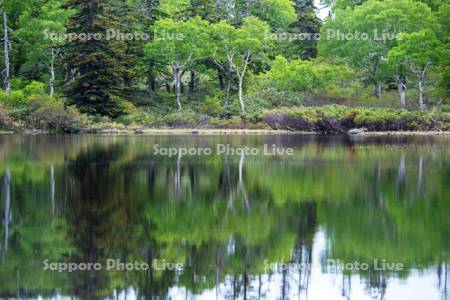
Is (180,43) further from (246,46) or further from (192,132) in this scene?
(192,132)

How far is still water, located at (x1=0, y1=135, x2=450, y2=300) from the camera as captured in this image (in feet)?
29.0

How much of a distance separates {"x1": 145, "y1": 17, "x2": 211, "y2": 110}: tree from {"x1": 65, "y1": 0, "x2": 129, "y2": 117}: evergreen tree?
285 cm

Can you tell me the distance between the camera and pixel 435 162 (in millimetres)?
24938

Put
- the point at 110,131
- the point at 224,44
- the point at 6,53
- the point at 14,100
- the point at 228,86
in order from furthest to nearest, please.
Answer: the point at 228,86, the point at 6,53, the point at 224,44, the point at 14,100, the point at 110,131

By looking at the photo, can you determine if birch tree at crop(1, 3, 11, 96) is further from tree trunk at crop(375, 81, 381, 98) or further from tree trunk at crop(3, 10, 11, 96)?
tree trunk at crop(375, 81, 381, 98)

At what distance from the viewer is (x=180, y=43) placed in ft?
180

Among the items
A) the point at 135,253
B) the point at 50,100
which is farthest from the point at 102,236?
the point at 50,100

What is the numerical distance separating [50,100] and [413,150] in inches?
1103

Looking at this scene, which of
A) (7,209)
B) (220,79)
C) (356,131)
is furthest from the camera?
(220,79)

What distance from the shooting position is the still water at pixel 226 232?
29.0 ft

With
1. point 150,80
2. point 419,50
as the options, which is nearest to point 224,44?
point 150,80

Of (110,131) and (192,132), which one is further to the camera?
(110,131)

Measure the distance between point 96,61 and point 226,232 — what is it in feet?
137

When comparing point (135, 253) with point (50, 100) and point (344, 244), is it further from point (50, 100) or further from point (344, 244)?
point (50, 100)
